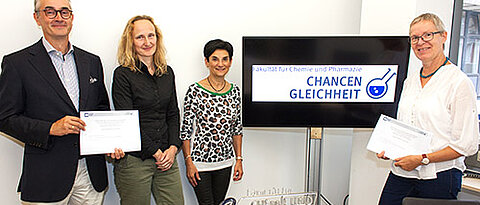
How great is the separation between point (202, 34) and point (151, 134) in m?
0.97

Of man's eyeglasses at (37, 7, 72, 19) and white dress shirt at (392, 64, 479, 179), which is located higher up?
man's eyeglasses at (37, 7, 72, 19)

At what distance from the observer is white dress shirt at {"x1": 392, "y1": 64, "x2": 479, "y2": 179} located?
1625 mm

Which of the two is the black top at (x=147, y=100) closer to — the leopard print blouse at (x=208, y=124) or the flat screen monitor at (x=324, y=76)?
the leopard print blouse at (x=208, y=124)

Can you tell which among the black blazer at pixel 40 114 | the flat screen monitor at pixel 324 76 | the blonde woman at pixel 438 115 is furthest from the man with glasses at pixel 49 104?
A: the blonde woman at pixel 438 115

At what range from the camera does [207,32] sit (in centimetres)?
266

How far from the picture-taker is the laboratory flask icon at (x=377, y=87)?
7.73 ft

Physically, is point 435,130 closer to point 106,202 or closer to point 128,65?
point 128,65

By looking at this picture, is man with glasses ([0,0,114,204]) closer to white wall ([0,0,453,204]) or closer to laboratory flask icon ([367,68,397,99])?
white wall ([0,0,453,204])

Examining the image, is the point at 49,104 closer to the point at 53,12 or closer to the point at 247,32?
the point at 53,12

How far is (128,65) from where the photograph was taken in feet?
6.92

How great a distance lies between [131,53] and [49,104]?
57 centimetres

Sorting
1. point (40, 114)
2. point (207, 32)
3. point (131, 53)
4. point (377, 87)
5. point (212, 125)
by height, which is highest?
point (207, 32)

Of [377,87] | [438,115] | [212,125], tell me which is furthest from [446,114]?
[212,125]

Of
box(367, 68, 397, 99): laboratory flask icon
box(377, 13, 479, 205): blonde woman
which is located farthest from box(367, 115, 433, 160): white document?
box(367, 68, 397, 99): laboratory flask icon
